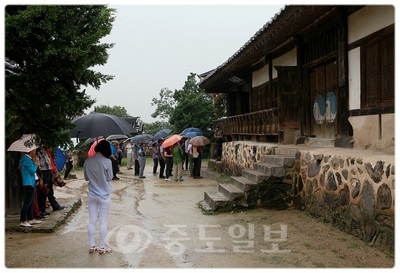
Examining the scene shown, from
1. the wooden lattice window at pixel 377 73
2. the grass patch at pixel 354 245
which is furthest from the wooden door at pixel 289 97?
the grass patch at pixel 354 245

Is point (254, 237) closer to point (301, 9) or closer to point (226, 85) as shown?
point (301, 9)

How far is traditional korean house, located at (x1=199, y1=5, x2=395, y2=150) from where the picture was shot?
7.46 meters

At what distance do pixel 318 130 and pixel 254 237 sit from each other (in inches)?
171

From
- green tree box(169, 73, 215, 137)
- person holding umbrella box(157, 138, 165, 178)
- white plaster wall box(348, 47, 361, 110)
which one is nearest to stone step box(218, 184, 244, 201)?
white plaster wall box(348, 47, 361, 110)

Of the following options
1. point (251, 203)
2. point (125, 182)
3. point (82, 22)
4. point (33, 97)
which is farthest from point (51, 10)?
point (125, 182)

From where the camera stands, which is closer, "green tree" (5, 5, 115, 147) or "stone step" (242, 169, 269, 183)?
"green tree" (5, 5, 115, 147)

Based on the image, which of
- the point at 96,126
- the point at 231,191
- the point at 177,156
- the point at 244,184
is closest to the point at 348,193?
the point at 244,184

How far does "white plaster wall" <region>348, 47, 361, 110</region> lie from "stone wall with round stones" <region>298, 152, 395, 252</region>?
4.30 feet

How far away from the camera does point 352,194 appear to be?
695cm

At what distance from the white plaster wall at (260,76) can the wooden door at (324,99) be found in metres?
3.60

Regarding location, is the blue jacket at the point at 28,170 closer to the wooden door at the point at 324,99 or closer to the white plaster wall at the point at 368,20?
the wooden door at the point at 324,99

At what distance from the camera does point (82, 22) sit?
597cm

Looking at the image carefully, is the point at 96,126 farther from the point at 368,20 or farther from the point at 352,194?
the point at 368,20

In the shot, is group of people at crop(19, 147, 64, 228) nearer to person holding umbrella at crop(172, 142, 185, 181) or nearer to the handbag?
the handbag
